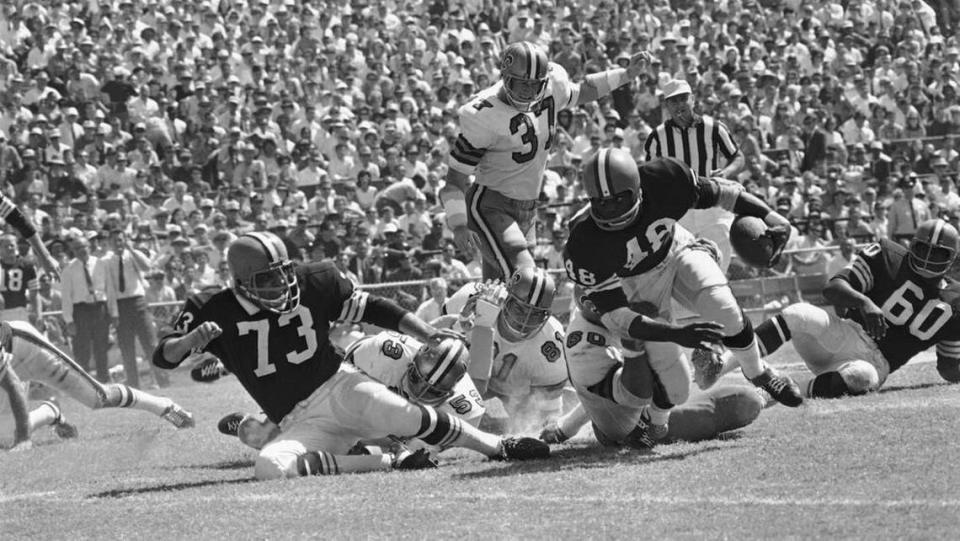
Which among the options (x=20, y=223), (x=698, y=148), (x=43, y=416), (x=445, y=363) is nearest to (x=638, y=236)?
(x=445, y=363)

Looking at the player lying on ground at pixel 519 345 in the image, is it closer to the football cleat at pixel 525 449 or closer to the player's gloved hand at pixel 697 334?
the football cleat at pixel 525 449

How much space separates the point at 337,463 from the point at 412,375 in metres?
0.85

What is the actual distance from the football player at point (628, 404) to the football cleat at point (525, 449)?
1.37ft

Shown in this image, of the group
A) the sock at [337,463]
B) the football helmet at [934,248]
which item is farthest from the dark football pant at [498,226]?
the football helmet at [934,248]

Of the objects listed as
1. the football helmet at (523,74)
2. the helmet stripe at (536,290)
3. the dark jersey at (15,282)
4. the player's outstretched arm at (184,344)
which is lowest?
the dark jersey at (15,282)

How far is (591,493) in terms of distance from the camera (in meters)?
6.30

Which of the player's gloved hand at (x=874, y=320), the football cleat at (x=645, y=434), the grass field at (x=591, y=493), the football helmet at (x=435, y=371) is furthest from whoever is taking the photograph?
the player's gloved hand at (x=874, y=320)

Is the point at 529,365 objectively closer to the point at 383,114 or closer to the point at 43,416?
the point at 43,416

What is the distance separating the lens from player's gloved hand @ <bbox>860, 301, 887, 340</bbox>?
30.0 feet

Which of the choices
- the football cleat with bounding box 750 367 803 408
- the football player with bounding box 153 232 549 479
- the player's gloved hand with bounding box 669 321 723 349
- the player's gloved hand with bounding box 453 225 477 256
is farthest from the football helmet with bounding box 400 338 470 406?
the player's gloved hand with bounding box 453 225 477 256

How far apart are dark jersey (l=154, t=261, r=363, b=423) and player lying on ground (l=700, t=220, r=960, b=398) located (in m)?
3.14

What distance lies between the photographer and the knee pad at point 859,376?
930cm

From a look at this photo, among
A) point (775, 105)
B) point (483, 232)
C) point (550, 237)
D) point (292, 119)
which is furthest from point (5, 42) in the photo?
point (483, 232)

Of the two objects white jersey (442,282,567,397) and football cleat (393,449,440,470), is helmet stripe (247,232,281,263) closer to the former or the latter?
football cleat (393,449,440,470)
